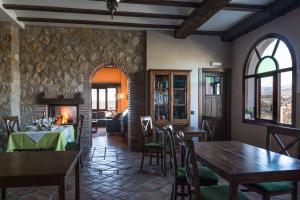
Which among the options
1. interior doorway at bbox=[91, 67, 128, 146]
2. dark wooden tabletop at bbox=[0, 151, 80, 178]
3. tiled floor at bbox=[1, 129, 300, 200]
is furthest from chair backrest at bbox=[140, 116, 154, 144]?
interior doorway at bbox=[91, 67, 128, 146]

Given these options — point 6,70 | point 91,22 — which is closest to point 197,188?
point 91,22

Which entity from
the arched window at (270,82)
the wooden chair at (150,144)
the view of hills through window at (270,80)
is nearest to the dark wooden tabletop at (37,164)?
the wooden chair at (150,144)

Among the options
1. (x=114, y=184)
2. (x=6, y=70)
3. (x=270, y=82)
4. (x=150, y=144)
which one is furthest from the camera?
(x=6, y=70)

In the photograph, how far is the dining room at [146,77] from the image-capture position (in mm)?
4438

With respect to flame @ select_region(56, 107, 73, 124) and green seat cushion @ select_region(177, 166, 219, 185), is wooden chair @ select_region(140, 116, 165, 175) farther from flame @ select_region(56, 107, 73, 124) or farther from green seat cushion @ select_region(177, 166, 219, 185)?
flame @ select_region(56, 107, 73, 124)

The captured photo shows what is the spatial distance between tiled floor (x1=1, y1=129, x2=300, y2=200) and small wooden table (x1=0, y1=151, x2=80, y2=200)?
1074 mm

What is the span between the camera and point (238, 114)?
6.52 meters

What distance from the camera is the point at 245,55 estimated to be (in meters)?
6.19

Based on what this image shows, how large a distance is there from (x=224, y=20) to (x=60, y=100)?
4.40 metres

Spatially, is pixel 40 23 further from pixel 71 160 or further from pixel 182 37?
pixel 71 160

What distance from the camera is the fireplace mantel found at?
6.15 metres

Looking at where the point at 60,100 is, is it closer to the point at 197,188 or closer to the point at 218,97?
the point at 218,97

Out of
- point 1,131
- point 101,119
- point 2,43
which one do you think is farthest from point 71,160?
point 101,119

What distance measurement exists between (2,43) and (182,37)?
4.29 metres
